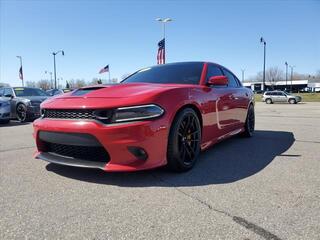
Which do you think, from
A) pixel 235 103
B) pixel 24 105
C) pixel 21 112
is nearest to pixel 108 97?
pixel 235 103

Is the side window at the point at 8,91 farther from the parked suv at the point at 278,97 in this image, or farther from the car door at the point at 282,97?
the car door at the point at 282,97

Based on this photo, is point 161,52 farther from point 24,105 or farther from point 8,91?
point 24,105

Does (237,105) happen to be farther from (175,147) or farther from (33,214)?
(33,214)

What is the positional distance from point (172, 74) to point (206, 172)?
165cm

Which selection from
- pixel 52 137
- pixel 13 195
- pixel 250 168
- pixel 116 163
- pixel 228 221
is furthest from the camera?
pixel 250 168

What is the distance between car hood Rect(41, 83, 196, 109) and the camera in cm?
350

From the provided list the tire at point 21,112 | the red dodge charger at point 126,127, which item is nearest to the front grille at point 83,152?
the red dodge charger at point 126,127

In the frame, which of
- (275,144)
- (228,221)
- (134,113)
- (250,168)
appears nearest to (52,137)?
(134,113)


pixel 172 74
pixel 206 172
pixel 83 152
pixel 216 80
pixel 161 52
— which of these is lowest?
pixel 206 172

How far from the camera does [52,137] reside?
12.2 ft

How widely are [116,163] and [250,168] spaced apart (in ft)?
5.92

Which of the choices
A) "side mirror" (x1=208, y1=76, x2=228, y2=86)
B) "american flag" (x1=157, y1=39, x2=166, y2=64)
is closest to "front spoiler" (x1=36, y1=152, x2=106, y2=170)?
"side mirror" (x1=208, y1=76, x2=228, y2=86)

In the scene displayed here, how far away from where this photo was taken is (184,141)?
403cm

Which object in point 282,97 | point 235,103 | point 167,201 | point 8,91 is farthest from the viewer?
point 282,97
